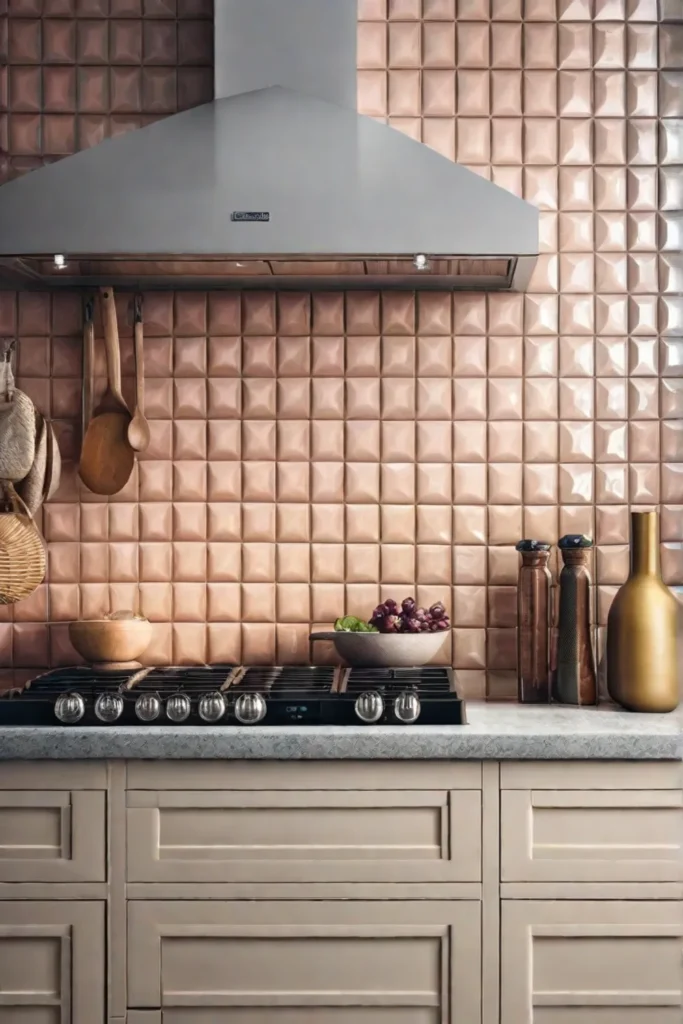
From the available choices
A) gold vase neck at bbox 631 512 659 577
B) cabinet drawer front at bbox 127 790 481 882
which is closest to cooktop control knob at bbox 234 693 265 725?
cabinet drawer front at bbox 127 790 481 882

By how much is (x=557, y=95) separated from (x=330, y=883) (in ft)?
5.45

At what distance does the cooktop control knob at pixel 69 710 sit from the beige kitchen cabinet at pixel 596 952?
767 millimetres

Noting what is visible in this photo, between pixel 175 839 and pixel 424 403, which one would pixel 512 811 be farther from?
pixel 424 403

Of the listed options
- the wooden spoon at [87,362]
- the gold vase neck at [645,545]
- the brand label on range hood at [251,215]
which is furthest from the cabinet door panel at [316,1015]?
the brand label on range hood at [251,215]

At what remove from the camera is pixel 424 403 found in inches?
91.8

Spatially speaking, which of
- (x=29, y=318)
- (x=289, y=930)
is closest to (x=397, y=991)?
(x=289, y=930)

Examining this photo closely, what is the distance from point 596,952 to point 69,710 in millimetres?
951

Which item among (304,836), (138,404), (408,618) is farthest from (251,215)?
(304,836)

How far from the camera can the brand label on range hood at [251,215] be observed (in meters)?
1.88

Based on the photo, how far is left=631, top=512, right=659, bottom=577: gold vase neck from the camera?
2.05 m

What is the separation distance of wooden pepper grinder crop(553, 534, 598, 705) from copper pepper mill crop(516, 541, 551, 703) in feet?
0.10

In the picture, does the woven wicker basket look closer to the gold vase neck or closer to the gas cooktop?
the gas cooktop

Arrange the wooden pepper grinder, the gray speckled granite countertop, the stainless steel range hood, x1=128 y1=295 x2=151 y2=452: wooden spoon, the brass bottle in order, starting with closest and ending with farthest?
1. the gray speckled granite countertop
2. the stainless steel range hood
3. the brass bottle
4. the wooden pepper grinder
5. x1=128 y1=295 x2=151 y2=452: wooden spoon

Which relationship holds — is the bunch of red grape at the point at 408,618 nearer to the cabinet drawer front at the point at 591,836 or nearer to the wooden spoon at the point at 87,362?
the cabinet drawer front at the point at 591,836
